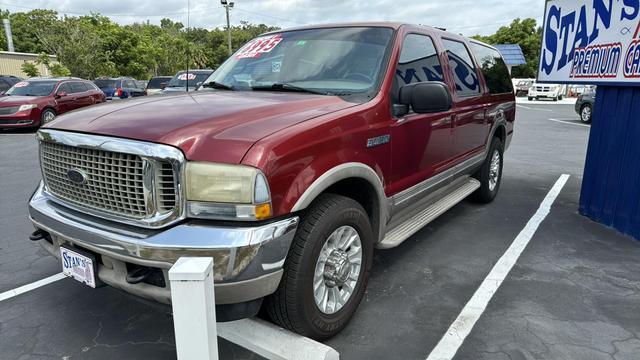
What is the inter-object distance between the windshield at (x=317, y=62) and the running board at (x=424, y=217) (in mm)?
1056

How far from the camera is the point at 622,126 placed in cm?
471

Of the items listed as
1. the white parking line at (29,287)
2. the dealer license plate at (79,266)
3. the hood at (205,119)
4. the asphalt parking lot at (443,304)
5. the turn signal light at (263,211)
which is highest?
the hood at (205,119)

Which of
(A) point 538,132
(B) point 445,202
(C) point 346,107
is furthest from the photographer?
(A) point 538,132

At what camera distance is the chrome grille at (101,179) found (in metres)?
2.23

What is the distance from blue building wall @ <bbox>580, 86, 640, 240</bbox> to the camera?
456cm

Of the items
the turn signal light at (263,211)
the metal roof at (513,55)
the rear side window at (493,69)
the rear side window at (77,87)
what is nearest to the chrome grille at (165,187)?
the turn signal light at (263,211)

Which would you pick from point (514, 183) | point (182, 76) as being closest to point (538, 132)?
point (514, 183)

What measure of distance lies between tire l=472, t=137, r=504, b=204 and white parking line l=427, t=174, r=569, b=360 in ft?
2.03

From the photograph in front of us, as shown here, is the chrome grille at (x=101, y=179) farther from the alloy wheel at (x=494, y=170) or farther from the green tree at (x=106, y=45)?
the alloy wheel at (x=494, y=170)

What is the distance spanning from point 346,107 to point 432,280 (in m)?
1.64

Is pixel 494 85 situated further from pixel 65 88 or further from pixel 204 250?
pixel 65 88

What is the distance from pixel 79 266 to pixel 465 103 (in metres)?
3.48

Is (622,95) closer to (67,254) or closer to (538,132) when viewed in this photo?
(67,254)

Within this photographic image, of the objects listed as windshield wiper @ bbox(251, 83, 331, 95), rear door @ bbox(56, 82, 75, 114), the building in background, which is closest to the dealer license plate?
windshield wiper @ bbox(251, 83, 331, 95)
